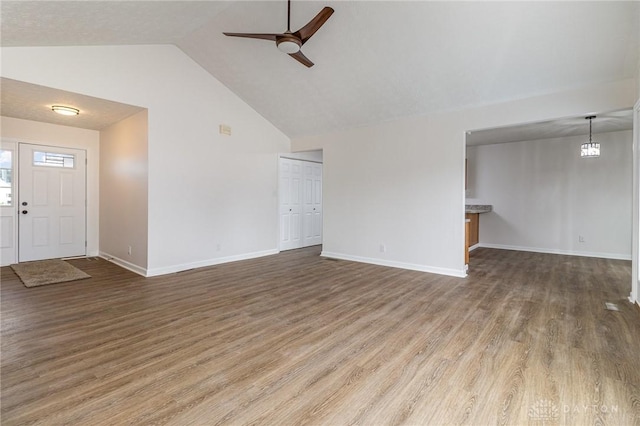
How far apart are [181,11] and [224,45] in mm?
889

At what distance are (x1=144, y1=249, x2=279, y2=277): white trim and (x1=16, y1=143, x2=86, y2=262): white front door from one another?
255cm

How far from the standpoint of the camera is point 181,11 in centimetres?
362

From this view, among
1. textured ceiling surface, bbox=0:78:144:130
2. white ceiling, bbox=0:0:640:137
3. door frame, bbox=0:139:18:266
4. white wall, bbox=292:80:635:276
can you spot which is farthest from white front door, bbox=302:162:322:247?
door frame, bbox=0:139:18:266

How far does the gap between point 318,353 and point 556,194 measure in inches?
278

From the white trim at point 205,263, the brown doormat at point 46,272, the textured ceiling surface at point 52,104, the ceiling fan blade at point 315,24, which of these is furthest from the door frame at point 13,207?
the ceiling fan blade at point 315,24

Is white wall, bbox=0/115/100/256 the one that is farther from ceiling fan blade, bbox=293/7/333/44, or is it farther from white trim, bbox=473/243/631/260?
white trim, bbox=473/243/631/260

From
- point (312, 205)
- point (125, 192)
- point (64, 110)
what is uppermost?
point (64, 110)

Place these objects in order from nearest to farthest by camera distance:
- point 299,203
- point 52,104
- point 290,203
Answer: point 52,104, point 290,203, point 299,203

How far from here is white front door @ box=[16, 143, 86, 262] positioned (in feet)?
17.4

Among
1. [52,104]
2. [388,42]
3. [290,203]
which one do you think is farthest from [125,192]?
[388,42]

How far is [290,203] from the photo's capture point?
6.98 meters

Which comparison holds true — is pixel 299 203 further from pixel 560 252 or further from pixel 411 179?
pixel 560 252

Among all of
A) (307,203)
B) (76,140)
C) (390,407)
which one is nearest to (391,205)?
(307,203)

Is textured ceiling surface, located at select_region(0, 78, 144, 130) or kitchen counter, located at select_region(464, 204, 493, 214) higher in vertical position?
textured ceiling surface, located at select_region(0, 78, 144, 130)
